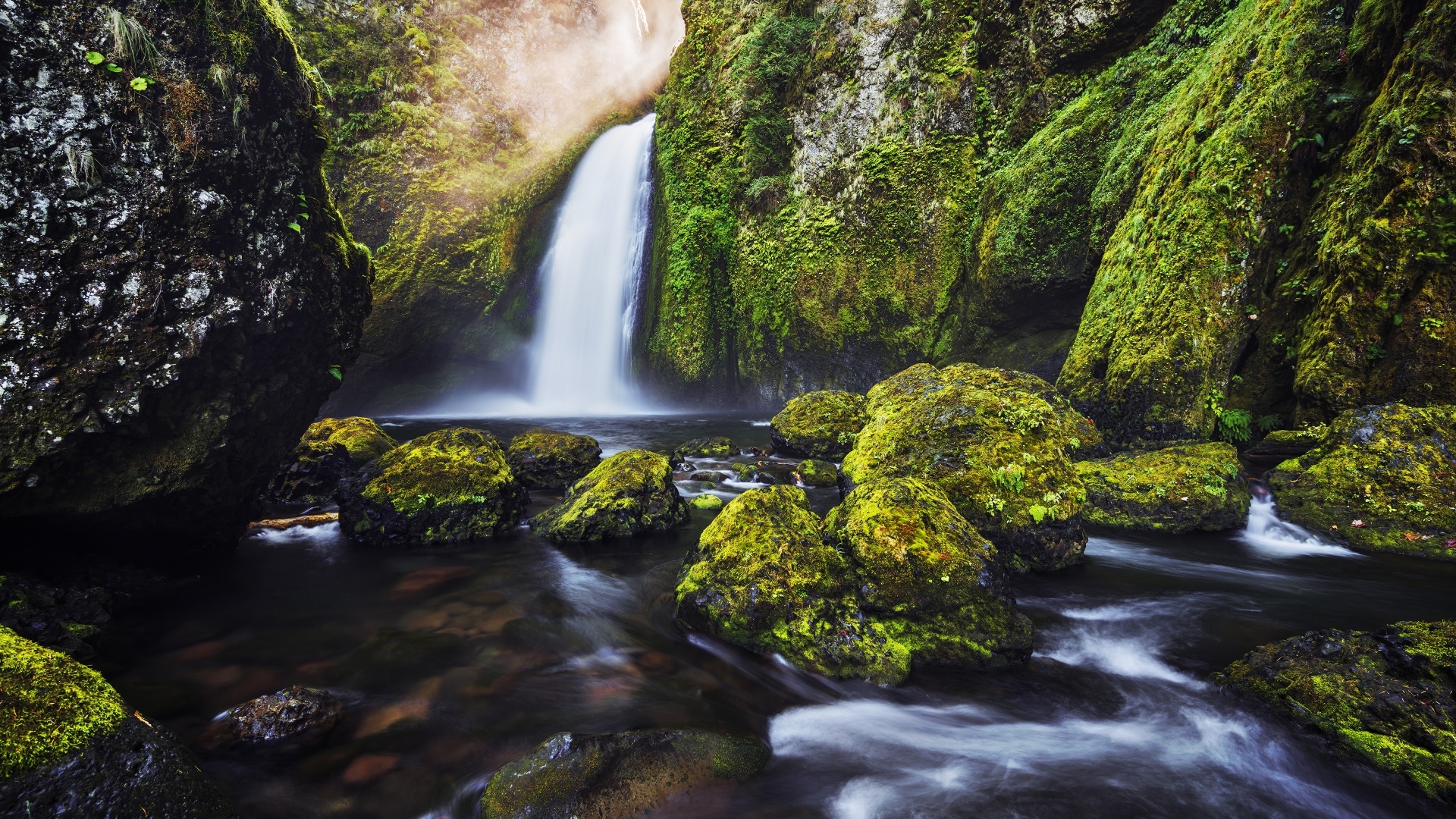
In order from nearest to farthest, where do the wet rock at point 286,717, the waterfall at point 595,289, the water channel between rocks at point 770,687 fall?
the water channel between rocks at point 770,687 < the wet rock at point 286,717 < the waterfall at point 595,289

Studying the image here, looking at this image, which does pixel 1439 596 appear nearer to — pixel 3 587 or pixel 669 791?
pixel 669 791

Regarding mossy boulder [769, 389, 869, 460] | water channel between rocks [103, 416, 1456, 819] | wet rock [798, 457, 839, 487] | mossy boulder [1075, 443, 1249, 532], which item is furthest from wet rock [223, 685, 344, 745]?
mossy boulder [769, 389, 869, 460]

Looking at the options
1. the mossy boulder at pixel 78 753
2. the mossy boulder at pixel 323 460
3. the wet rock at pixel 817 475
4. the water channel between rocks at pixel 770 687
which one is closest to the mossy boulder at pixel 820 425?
the wet rock at pixel 817 475

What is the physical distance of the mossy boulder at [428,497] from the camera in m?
6.00

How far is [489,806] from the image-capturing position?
99.2 inches

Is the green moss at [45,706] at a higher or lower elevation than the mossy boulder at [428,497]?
higher

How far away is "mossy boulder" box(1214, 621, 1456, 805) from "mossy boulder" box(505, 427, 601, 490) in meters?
7.28

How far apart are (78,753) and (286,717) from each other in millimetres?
1257

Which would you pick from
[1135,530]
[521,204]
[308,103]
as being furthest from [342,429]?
[521,204]

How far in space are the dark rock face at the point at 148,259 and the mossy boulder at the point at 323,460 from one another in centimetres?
254

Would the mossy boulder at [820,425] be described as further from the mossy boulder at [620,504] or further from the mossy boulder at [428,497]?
the mossy boulder at [428,497]

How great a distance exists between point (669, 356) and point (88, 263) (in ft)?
56.5

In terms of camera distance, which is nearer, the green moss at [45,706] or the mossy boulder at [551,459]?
the green moss at [45,706]

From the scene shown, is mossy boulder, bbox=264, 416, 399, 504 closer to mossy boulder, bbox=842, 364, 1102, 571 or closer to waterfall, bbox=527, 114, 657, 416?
mossy boulder, bbox=842, 364, 1102, 571
